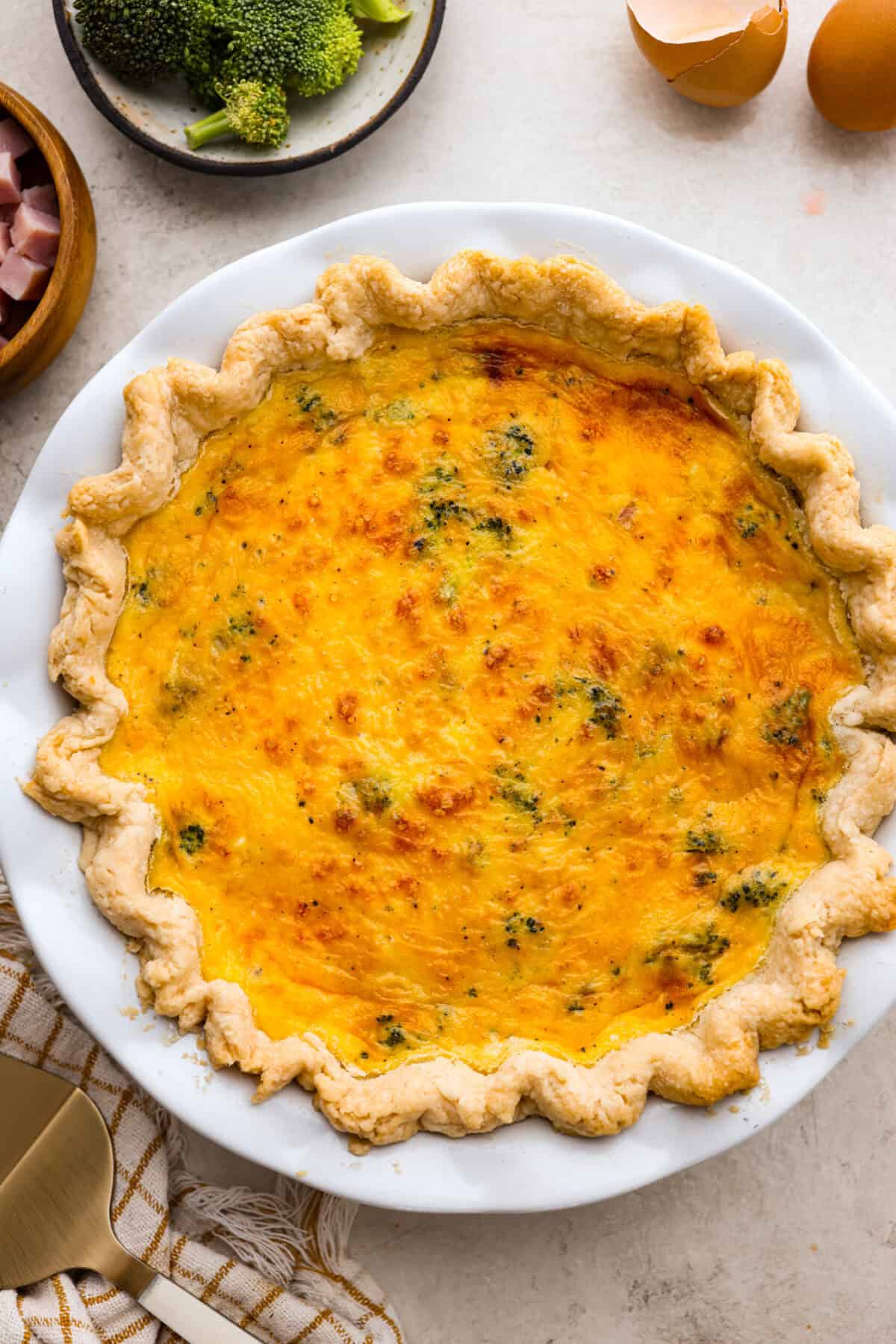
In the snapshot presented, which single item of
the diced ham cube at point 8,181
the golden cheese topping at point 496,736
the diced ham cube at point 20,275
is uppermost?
the diced ham cube at point 8,181

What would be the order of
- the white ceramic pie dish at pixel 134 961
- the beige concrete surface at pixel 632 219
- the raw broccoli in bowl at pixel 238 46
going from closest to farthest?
the white ceramic pie dish at pixel 134 961, the raw broccoli in bowl at pixel 238 46, the beige concrete surface at pixel 632 219

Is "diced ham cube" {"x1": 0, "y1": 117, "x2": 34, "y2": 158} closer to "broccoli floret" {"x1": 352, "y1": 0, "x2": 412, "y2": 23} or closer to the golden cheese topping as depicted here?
"broccoli floret" {"x1": 352, "y1": 0, "x2": 412, "y2": 23}

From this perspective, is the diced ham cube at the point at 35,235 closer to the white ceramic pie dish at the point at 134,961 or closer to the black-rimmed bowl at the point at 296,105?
the black-rimmed bowl at the point at 296,105

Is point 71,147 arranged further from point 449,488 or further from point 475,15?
point 449,488

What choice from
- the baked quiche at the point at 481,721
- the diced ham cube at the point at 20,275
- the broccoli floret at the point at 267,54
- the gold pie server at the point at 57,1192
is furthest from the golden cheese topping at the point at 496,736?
the broccoli floret at the point at 267,54

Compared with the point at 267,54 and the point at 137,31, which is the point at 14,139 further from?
the point at 267,54

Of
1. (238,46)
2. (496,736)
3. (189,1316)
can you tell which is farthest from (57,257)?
(189,1316)
